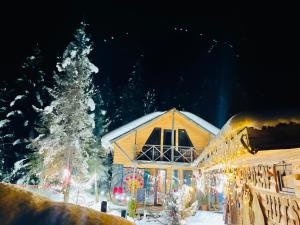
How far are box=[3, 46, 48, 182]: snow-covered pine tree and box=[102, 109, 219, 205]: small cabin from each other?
11727 mm

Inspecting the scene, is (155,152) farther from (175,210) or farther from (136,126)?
(175,210)

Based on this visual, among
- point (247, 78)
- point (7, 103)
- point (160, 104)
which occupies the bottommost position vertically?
point (7, 103)

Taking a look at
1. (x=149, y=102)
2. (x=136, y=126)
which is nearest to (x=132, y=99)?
(x=149, y=102)

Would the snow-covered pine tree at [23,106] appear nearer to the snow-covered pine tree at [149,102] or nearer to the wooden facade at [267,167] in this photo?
the snow-covered pine tree at [149,102]

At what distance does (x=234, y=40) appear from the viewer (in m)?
35.1

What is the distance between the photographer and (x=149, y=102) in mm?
42688

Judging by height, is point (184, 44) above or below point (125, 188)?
above

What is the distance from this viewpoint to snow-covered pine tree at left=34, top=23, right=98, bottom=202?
19.7m

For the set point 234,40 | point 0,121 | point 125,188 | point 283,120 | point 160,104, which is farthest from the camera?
point 160,104

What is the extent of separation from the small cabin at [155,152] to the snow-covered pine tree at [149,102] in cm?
1983

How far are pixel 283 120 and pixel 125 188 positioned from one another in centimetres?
1765

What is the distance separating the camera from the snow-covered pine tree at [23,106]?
2669 cm

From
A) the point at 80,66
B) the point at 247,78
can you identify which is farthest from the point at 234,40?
the point at 80,66

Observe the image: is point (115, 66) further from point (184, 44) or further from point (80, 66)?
point (80, 66)
